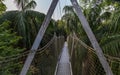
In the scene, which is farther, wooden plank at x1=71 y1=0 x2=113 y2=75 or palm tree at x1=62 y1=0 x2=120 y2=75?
palm tree at x1=62 y1=0 x2=120 y2=75

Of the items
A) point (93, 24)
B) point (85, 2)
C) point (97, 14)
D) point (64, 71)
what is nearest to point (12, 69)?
point (64, 71)

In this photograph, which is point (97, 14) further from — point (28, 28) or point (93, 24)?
point (28, 28)

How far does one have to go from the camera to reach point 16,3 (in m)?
7.84

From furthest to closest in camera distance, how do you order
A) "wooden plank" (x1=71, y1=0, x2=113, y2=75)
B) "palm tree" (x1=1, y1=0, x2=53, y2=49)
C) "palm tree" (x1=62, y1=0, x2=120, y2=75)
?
"palm tree" (x1=1, y1=0, x2=53, y2=49), "palm tree" (x1=62, y1=0, x2=120, y2=75), "wooden plank" (x1=71, y1=0, x2=113, y2=75)

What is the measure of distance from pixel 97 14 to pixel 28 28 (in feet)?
15.2

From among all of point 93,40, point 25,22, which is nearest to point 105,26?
point 25,22

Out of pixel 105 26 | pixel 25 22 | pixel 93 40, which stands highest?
pixel 25 22

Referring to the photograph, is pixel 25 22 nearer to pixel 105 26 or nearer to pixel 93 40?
pixel 105 26

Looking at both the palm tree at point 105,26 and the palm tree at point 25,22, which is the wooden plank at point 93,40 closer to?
the palm tree at point 105,26

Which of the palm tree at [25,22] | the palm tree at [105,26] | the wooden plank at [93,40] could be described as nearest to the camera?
the wooden plank at [93,40]

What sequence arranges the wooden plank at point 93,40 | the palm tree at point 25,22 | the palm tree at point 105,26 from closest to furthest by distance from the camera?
the wooden plank at point 93,40 < the palm tree at point 105,26 < the palm tree at point 25,22

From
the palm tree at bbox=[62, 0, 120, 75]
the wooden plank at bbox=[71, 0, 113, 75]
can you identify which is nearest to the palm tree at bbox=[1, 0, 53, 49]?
the palm tree at bbox=[62, 0, 120, 75]

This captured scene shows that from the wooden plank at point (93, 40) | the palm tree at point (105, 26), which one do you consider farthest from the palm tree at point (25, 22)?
the wooden plank at point (93, 40)

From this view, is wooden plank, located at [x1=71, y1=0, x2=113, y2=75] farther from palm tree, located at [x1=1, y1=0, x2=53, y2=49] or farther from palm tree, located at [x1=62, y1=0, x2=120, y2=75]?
palm tree, located at [x1=1, y1=0, x2=53, y2=49]
